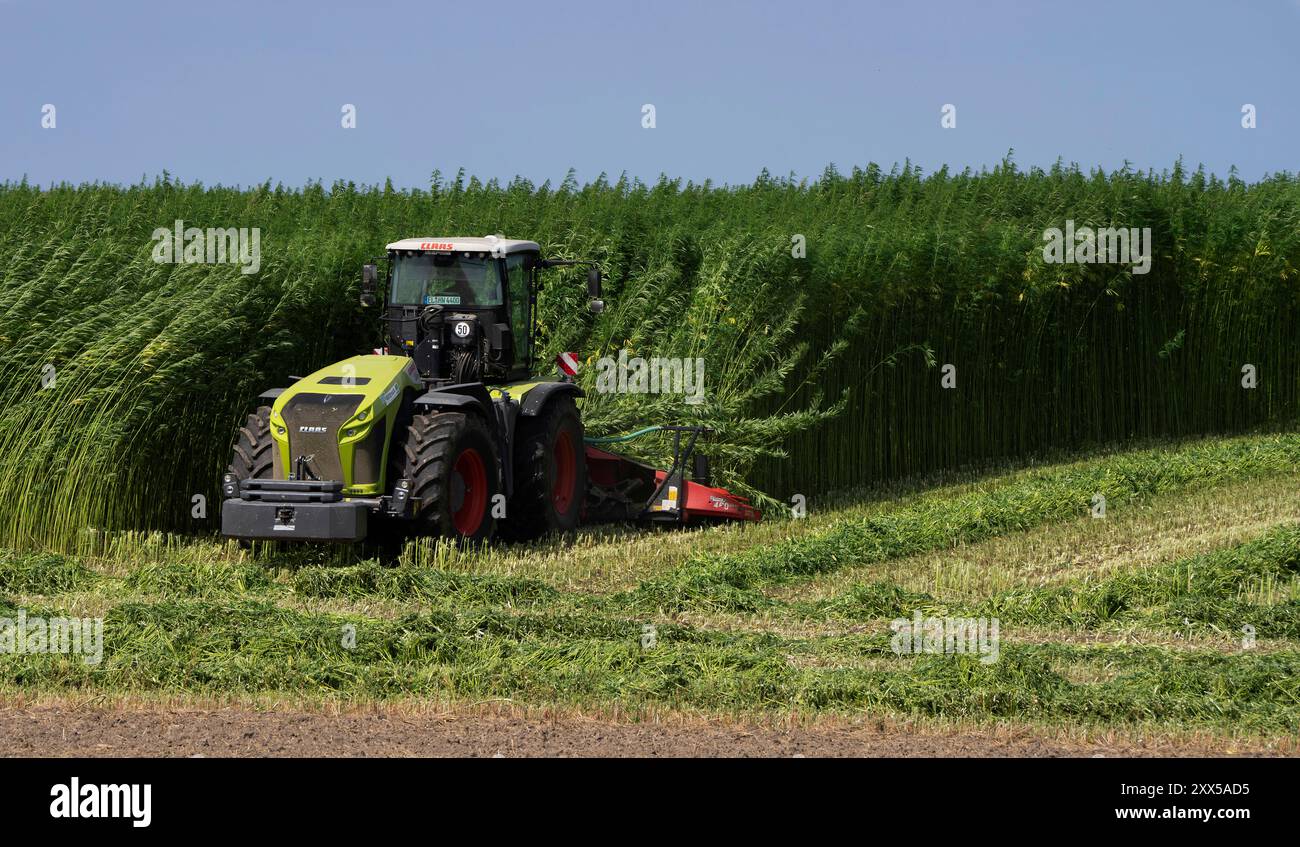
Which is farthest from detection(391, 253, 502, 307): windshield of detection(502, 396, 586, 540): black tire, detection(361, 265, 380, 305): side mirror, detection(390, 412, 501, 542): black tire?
detection(390, 412, 501, 542): black tire

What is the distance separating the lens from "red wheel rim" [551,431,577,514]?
14758mm

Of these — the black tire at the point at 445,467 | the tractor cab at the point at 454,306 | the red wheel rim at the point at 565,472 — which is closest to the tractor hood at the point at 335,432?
the black tire at the point at 445,467

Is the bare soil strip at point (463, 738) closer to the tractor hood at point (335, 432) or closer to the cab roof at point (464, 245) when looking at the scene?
the tractor hood at point (335, 432)

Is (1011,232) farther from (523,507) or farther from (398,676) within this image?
(398,676)

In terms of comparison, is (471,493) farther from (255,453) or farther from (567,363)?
(567,363)

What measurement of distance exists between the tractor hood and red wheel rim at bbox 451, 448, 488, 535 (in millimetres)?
871

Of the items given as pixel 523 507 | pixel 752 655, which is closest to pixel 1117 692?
pixel 752 655

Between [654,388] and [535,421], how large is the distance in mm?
2960

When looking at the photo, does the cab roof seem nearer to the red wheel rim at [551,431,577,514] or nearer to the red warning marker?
the red warning marker

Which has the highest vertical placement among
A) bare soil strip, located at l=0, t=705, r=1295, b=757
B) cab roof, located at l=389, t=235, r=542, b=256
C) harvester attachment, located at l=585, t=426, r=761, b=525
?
cab roof, located at l=389, t=235, r=542, b=256

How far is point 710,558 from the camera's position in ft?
44.2

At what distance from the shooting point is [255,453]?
41.4 feet

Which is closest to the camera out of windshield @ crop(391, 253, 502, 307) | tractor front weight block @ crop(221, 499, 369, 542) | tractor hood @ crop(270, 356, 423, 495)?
tractor front weight block @ crop(221, 499, 369, 542)

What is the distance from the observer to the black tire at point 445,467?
12.6 meters
